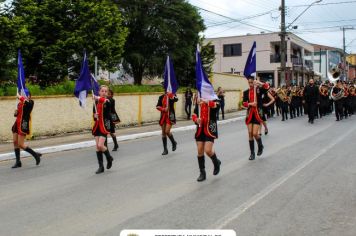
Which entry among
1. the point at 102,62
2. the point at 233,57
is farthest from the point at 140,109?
the point at 233,57

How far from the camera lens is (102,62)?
83.7 feet

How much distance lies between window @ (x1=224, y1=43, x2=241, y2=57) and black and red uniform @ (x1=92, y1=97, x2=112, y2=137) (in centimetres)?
5108

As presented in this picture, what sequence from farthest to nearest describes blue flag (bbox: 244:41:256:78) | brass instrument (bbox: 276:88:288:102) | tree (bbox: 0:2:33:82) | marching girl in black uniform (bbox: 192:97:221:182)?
brass instrument (bbox: 276:88:288:102), tree (bbox: 0:2:33:82), blue flag (bbox: 244:41:256:78), marching girl in black uniform (bbox: 192:97:221:182)

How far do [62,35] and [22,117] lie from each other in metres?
15.0

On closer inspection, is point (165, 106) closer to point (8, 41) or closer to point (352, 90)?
point (8, 41)

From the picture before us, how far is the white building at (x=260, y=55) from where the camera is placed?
57719 mm

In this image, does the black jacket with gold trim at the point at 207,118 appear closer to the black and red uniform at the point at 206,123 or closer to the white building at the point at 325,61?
the black and red uniform at the point at 206,123

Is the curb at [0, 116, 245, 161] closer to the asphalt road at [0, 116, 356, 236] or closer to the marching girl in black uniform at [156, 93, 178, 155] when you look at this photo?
the asphalt road at [0, 116, 356, 236]

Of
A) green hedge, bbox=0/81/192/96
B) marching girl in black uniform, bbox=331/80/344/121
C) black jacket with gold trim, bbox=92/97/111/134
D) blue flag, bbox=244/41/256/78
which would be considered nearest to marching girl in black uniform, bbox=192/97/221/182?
black jacket with gold trim, bbox=92/97/111/134

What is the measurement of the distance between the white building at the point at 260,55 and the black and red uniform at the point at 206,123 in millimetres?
47201

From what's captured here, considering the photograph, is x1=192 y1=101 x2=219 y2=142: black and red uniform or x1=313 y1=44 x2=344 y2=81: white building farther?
x1=313 y1=44 x2=344 y2=81: white building

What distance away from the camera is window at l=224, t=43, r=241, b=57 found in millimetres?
59572

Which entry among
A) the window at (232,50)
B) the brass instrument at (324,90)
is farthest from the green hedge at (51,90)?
the window at (232,50)

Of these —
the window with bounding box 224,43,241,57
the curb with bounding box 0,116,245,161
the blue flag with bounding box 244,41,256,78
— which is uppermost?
the window with bounding box 224,43,241,57
